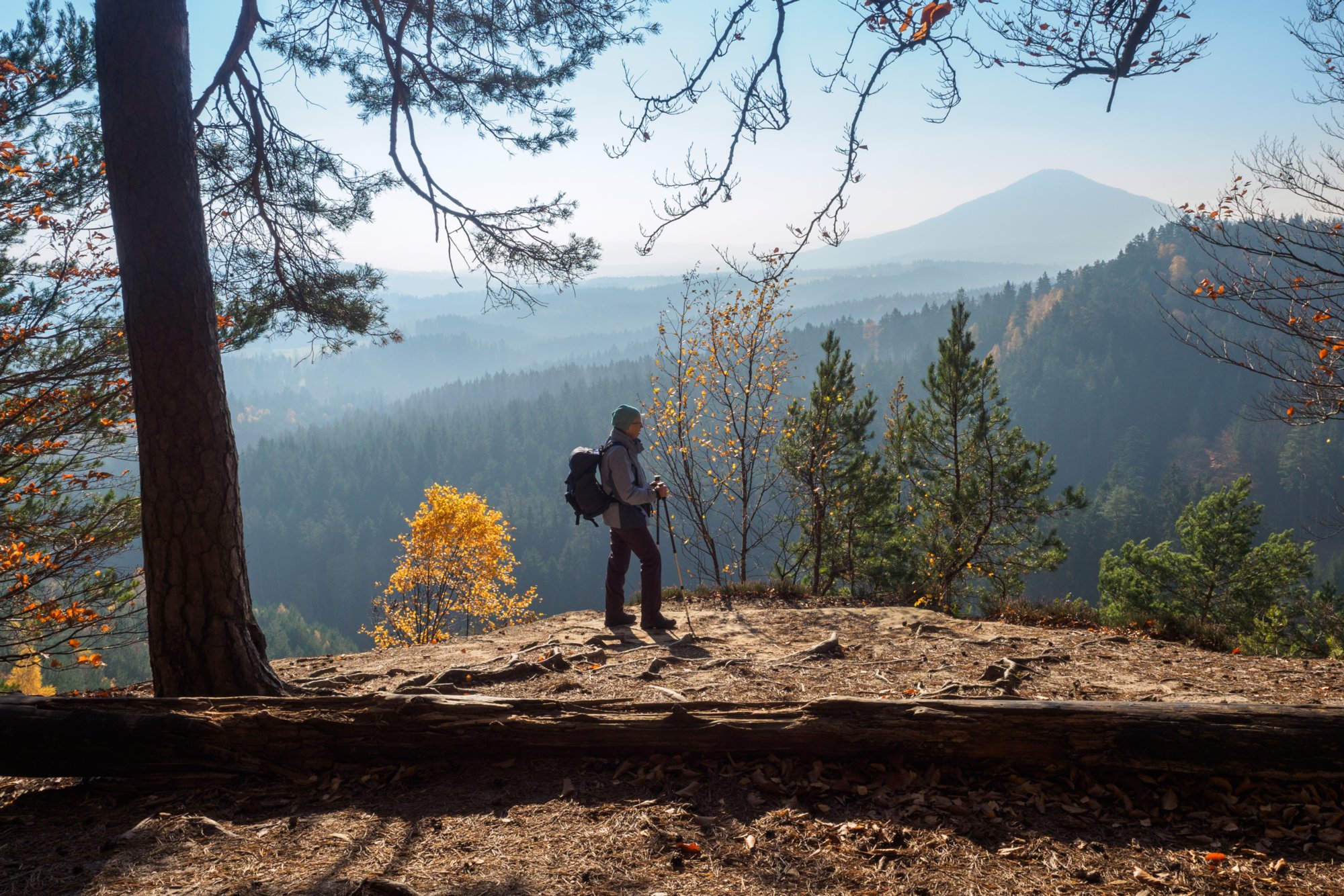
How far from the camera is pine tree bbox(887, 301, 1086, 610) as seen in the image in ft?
53.0

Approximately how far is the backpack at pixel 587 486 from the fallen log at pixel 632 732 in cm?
295

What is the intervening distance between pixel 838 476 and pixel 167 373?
1649cm

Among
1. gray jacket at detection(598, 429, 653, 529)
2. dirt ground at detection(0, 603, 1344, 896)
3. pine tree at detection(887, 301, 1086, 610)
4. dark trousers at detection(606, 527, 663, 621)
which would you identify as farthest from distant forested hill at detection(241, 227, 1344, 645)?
dirt ground at detection(0, 603, 1344, 896)

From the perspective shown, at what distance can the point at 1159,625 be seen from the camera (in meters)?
6.68

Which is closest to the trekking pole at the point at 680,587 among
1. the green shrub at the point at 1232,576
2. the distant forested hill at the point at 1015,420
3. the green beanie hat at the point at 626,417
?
the green beanie hat at the point at 626,417

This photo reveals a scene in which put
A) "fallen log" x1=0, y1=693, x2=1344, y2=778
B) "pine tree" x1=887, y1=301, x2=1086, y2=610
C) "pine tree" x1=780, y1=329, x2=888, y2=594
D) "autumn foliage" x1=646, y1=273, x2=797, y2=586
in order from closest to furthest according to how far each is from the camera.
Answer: "fallen log" x1=0, y1=693, x2=1344, y2=778 < "autumn foliage" x1=646, y1=273, x2=797, y2=586 < "pine tree" x1=780, y1=329, x2=888, y2=594 < "pine tree" x1=887, y1=301, x2=1086, y2=610

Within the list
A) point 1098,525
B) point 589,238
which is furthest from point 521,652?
point 1098,525

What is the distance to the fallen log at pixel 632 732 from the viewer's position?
2.87m

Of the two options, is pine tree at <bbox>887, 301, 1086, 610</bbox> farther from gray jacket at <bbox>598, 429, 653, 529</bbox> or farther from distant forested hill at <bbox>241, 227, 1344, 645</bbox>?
distant forested hill at <bbox>241, 227, 1344, 645</bbox>

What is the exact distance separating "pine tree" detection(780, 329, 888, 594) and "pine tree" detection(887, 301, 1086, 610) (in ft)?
3.17

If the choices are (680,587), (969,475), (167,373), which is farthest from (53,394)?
(969,475)

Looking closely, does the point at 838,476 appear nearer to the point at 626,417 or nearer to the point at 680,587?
the point at 680,587

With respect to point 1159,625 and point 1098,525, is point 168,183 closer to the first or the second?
point 1159,625

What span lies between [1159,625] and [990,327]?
445 feet
